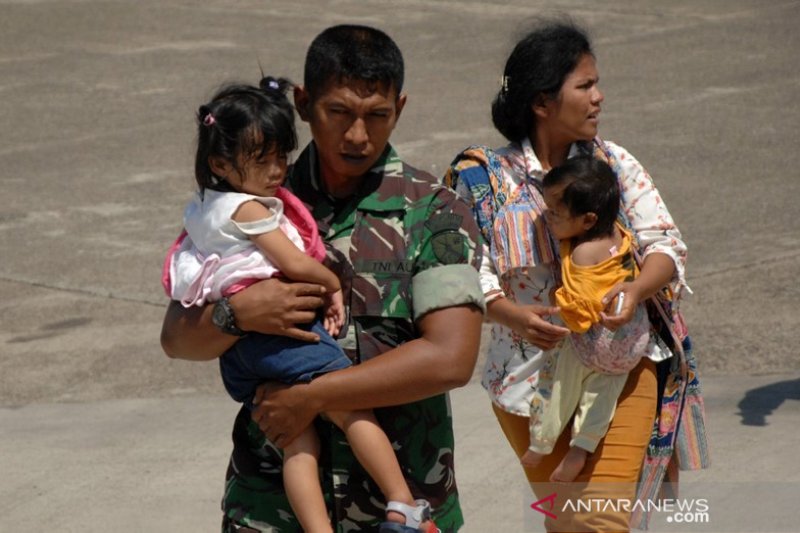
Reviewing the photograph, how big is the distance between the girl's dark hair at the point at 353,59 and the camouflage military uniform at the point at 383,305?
201 millimetres

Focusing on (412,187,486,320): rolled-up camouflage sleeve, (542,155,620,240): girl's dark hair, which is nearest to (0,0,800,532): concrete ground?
(542,155,620,240): girl's dark hair

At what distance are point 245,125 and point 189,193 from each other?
7.15 meters

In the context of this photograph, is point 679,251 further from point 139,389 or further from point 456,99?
point 456,99

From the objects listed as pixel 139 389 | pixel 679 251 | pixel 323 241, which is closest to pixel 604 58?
pixel 139 389

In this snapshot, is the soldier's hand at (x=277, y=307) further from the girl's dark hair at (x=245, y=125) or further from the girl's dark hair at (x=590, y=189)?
the girl's dark hair at (x=590, y=189)

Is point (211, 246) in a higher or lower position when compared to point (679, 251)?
→ higher

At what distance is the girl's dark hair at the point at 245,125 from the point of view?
9.81 feet

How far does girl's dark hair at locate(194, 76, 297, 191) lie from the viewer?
2990mm

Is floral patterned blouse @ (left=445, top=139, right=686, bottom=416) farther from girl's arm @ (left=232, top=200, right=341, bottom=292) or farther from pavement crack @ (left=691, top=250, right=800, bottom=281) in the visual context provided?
pavement crack @ (left=691, top=250, right=800, bottom=281)

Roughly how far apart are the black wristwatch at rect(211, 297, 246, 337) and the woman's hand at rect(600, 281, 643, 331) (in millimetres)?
1154

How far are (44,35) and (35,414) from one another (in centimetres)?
1020

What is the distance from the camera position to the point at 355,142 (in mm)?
3014

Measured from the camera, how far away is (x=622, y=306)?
3.73 meters

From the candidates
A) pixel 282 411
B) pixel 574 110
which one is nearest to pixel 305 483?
pixel 282 411
